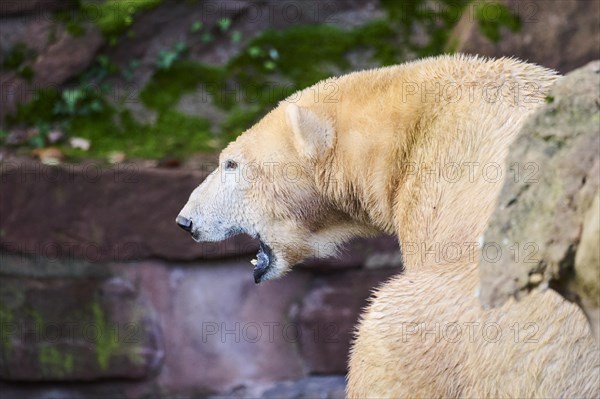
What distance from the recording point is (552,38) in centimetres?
493

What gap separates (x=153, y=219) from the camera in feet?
16.1

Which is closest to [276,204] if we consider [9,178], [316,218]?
[316,218]

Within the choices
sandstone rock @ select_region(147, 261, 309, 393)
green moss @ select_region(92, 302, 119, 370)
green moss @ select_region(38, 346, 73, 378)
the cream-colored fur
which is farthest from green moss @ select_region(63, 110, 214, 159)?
the cream-colored fur

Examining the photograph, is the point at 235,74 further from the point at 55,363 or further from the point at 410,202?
the point at 410,202

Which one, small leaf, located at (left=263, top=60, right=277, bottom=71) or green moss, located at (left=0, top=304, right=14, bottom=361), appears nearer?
green moss, located at (left=0, top=304, right=14, bottom=361)

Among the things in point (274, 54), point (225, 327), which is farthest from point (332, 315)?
point (274, 54)

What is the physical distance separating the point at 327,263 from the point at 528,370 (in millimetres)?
2856

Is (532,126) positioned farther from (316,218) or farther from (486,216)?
(316,218)

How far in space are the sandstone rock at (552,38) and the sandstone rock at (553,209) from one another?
328 centimetres

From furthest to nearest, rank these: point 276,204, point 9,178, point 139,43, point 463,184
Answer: point 139,43 → point 9,178 → point 276,204 → point 463,184

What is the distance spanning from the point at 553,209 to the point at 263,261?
2.04 metres

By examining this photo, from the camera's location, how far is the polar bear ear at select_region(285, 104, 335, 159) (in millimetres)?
3111

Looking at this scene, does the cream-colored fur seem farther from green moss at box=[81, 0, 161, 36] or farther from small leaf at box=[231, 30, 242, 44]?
green moss at box=[81, 0, 161, 36]

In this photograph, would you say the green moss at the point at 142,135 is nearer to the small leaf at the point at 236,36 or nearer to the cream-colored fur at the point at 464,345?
the small leaf at the point at 236,36
